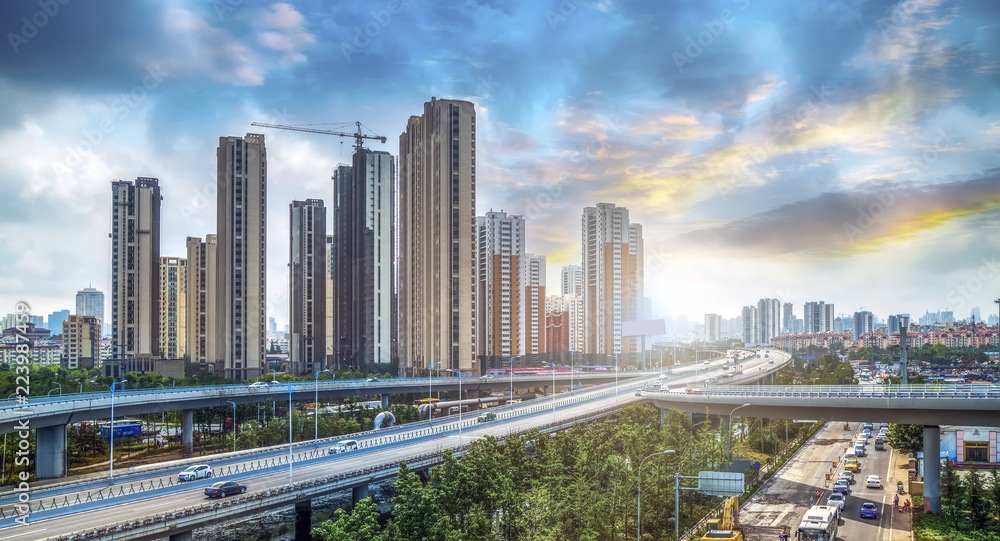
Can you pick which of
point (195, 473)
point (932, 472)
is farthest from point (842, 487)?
point (195, 473)

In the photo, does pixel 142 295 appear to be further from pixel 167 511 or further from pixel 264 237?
pixel 167 511

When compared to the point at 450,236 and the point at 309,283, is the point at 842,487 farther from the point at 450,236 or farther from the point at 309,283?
the point at 309,283

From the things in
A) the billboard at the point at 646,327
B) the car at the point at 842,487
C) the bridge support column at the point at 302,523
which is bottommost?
the car at the point at 842,487

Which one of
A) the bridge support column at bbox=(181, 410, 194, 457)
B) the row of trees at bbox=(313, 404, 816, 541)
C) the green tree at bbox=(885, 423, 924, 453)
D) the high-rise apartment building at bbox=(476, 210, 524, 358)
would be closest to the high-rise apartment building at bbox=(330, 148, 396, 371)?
the high-rise apartment building at bbox=(476, 210, 524, 358)

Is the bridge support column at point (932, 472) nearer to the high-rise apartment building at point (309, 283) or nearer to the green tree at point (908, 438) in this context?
the green tree at point (908, 438)

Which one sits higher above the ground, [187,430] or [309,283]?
[309,283]

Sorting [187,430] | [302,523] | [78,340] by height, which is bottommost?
[187,430]

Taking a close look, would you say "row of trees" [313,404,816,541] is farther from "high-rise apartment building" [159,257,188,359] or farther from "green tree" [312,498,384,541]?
"high-rise apartment building" [159,257,188,359]

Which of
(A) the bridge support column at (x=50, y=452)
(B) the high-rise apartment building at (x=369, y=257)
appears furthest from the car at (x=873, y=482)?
(B) the high-rise apartment building at (x=369, y=257)
